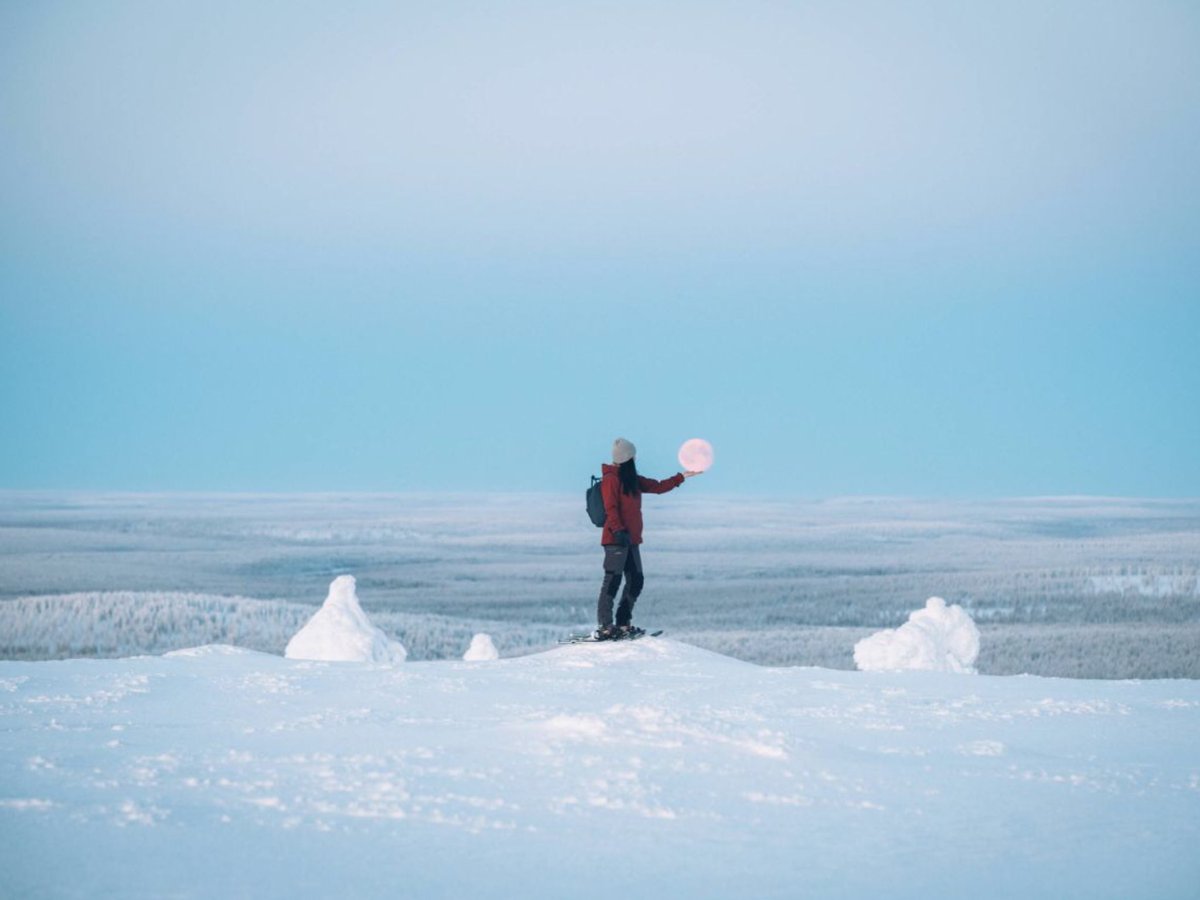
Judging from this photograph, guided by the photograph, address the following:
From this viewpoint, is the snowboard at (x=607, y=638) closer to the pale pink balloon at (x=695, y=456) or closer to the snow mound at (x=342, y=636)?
the pale pink balloon at (x=695, y=456)

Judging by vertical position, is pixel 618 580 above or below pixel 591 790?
above

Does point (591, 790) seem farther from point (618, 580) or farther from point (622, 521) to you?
point (618, 580)

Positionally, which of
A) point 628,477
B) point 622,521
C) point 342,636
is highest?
point 628,477

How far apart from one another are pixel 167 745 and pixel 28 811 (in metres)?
1.38

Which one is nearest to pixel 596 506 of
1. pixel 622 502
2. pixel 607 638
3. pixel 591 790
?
pixel 622 502

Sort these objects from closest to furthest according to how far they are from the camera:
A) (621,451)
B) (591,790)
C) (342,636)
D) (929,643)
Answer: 1. (591,790)
2. (621,451)
3. (342,636)
4. (929,643)

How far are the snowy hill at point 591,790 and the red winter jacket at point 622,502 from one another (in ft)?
9.78

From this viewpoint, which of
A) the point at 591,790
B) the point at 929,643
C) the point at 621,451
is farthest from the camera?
the point at 929,643

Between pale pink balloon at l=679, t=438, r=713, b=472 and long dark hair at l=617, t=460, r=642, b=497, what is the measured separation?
2.45 feet

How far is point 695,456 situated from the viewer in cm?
1239

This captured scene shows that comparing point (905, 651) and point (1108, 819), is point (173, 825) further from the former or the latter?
point (905, 651)

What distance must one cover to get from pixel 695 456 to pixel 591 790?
23.3ft

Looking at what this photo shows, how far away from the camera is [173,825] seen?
193 inches

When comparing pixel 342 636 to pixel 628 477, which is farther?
pixel 342 636
